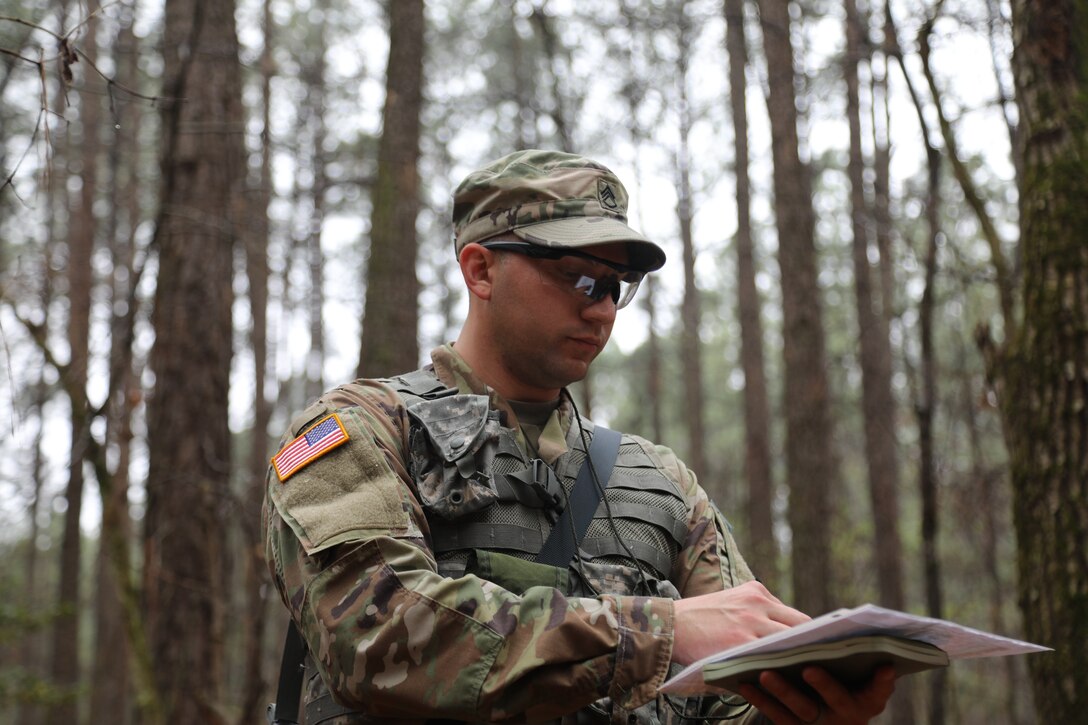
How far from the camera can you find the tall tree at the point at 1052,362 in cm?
366

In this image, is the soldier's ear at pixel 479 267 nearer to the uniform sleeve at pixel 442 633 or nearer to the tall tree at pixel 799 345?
the uniform sleeve at pixel 442 633

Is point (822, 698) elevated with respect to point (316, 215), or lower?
lower

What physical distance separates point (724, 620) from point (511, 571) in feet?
1.70

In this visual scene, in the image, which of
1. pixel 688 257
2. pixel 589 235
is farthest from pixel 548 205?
pixel 688 257

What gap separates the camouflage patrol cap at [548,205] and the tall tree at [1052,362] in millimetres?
1915

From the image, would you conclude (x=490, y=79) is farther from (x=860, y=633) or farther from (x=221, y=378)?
(x=860, y=633)

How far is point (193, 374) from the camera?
605cm

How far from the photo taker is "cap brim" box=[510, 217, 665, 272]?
2613 millimetres

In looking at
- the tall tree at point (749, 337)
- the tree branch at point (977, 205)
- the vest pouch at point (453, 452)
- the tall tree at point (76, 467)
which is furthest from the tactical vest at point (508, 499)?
the tall tree at point (749, 337)

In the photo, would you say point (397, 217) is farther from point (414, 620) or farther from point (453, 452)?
point (414, 620)

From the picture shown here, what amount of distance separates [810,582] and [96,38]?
13866 mm

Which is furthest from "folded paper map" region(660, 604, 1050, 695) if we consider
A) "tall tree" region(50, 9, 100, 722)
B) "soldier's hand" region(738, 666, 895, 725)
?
"tall tree" region(50, 9, 100, 722)

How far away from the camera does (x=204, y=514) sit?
19.2 feet

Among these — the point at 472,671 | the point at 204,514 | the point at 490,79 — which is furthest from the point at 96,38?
the point at 472,671
